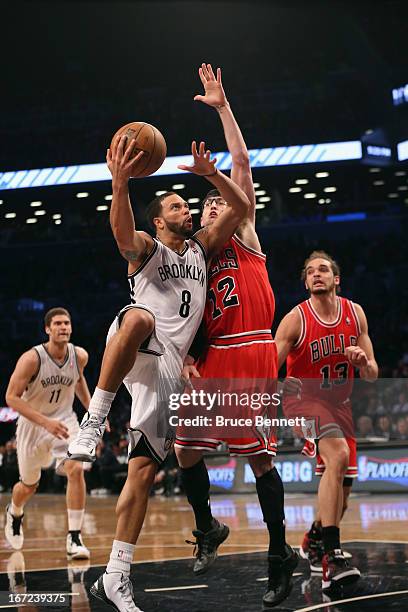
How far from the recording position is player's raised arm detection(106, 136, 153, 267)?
14.2ft

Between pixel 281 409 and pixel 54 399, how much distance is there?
333 centimetres

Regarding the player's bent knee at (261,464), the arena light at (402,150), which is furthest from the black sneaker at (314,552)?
the arena light at (402,150)

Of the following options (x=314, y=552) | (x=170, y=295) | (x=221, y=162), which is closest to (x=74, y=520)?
(x=314, y=552)

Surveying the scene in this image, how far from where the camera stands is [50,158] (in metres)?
24.1

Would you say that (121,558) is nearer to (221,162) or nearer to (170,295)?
(170,295)

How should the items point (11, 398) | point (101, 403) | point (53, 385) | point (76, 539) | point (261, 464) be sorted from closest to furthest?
point (101, 403) < point (261, 464) < point (76, 539) < point (11, 398) < point (53, 385)

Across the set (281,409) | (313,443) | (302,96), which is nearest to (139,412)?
(281,409)

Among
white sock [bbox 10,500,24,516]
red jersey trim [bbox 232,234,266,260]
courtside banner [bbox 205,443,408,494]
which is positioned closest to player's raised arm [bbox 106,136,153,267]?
red jersey trim [bbox 232,234,266,260]

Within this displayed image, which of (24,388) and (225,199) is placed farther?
(24,388)

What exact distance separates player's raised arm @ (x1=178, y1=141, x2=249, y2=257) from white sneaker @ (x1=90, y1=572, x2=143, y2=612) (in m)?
1.94

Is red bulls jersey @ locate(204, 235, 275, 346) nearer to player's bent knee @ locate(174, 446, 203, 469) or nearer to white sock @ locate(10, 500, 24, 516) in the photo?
player's bent knee @ locate(174, 446, 203, 469)

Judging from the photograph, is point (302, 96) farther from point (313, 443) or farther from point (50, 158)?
point (313, 443)

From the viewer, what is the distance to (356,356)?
5.59m

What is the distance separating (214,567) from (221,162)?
638 inches
